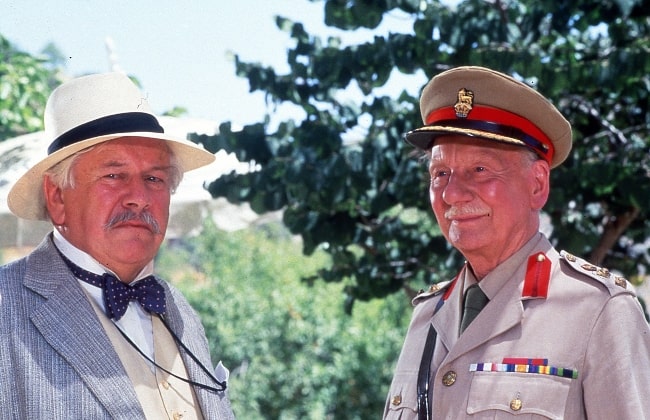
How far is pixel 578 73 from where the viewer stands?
14.8ft

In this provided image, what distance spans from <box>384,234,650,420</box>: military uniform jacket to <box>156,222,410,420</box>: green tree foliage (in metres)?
5.29

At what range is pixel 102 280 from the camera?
3.11 metres

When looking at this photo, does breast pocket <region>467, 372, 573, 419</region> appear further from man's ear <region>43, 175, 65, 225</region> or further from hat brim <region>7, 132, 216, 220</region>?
man's ear <region>43, 175, 65, 225</region>

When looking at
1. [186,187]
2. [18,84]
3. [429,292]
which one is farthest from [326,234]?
[18,84]

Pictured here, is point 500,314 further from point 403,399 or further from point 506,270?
point 403,399

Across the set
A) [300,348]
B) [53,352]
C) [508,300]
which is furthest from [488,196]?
[300,348]

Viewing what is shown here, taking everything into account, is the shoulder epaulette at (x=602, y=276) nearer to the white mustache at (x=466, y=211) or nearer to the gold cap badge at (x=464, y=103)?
the white mustache at (x=466, y=211)

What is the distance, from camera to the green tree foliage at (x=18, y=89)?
285 inches

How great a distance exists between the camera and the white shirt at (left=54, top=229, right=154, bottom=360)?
3.11 m

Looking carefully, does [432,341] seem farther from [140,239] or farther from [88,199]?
[88,199]

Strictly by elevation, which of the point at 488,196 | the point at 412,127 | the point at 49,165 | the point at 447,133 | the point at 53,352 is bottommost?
the point at 53,352

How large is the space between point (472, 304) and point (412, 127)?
1.99 meters

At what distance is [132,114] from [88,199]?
0.32 meters

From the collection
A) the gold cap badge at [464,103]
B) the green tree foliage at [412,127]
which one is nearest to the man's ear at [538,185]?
the gold cap badge at [464,103]
